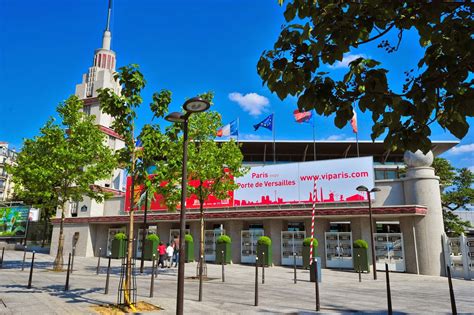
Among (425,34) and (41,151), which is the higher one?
(41,151)

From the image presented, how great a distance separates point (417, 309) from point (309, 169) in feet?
51.7

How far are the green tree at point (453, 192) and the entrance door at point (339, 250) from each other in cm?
2074

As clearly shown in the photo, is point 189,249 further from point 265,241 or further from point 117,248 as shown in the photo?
point 117,248

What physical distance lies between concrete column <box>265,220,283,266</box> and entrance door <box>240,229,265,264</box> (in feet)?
2.84

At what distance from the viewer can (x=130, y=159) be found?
1102 centimetres

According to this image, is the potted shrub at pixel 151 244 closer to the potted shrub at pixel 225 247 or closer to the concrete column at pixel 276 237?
the potted shrub at pixel 225 247

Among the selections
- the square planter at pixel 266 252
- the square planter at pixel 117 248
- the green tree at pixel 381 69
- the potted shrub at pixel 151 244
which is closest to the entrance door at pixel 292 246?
the square planter at pixel 266 252

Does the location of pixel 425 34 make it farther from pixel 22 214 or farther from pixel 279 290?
pixel 22 214

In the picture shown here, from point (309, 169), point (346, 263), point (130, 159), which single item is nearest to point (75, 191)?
point (130, 159)

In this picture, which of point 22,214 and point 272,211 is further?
point 22,214

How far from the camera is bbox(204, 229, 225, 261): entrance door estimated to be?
93.3 feet

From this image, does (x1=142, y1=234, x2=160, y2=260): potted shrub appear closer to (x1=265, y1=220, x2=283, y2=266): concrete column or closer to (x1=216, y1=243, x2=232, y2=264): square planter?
(x1=216, y1=243, x2=232, y2=264): square planter

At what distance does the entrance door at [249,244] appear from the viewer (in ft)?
87.5

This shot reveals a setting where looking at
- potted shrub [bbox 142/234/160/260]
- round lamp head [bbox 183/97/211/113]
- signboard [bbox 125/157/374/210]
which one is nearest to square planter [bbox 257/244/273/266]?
signboard [bbox 125/157/374/210]
